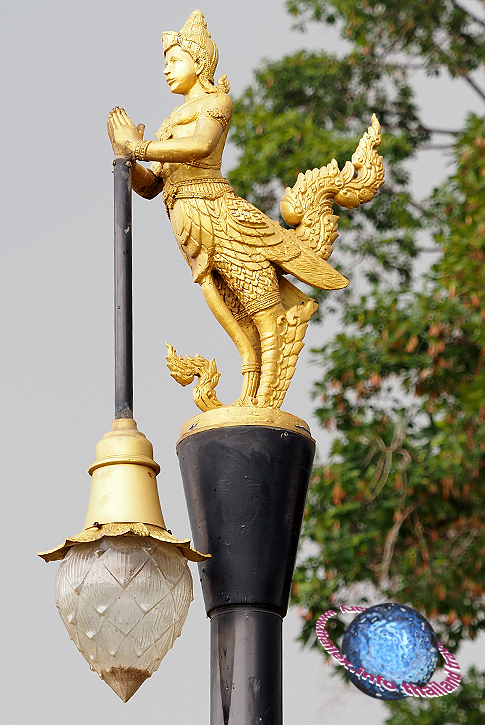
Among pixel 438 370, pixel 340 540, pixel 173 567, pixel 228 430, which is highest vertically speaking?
pixel 438 370

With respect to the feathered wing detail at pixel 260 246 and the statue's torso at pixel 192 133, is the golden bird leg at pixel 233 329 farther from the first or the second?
the statue's torso at pixel 192 133

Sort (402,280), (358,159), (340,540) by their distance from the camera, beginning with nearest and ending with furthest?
(358,159) → (340,540) → (402,280)

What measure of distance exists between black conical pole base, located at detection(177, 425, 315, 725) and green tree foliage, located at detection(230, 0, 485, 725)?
5108mm

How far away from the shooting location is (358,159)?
3.81 m

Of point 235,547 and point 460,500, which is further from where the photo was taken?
point 460,500

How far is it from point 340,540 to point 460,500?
101 centimetres

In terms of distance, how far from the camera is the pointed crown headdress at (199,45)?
3.71 meters

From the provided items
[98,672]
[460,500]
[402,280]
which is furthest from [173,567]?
[402,280]

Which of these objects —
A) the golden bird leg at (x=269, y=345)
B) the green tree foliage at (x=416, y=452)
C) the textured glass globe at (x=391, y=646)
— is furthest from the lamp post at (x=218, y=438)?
the green tree foliage at (x=416, y=452)

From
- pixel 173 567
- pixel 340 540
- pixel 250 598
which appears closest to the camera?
pixel 173 567

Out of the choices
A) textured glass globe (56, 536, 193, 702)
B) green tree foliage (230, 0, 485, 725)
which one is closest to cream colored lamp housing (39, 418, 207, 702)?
textured glass globe (56, 536, 193, 702)

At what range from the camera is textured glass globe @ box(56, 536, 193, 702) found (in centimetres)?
281

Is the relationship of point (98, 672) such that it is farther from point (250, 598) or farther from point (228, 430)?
point (228, 430)

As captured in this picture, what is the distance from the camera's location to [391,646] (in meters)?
4.81
